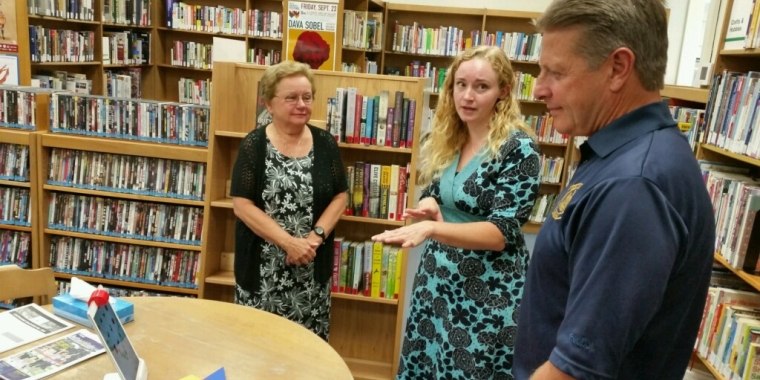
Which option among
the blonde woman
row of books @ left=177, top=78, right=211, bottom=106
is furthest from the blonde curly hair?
row of books @ left=177, top=78, right=211, bottom=106

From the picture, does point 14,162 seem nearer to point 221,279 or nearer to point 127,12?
point 221,279

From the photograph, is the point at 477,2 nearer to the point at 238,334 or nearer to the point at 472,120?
the point at 472,120

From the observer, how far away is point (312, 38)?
3.62m

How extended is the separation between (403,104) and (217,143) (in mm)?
986

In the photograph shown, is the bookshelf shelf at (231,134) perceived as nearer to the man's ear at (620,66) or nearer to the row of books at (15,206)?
the row of books at (15,206)

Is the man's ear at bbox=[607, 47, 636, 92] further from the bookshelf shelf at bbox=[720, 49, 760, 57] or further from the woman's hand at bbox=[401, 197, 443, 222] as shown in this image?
the bookshelf shelf at bbox=[720, 49, 760, 57]

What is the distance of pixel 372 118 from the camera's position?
2.70 m

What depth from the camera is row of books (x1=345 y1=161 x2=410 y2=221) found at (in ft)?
9.04

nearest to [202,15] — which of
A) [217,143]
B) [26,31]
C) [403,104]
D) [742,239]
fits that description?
[26,31]

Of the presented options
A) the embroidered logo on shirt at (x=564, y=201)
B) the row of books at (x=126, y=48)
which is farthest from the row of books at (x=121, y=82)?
the embroidered logo on shirt at (x=564, y=201)

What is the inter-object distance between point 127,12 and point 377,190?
447 centimetres

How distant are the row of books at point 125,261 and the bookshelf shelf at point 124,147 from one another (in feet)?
1.80

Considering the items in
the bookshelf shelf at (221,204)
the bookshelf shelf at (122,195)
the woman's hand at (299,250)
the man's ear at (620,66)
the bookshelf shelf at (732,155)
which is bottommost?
the woman's hand at (299,250)

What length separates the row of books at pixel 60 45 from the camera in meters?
4.35
